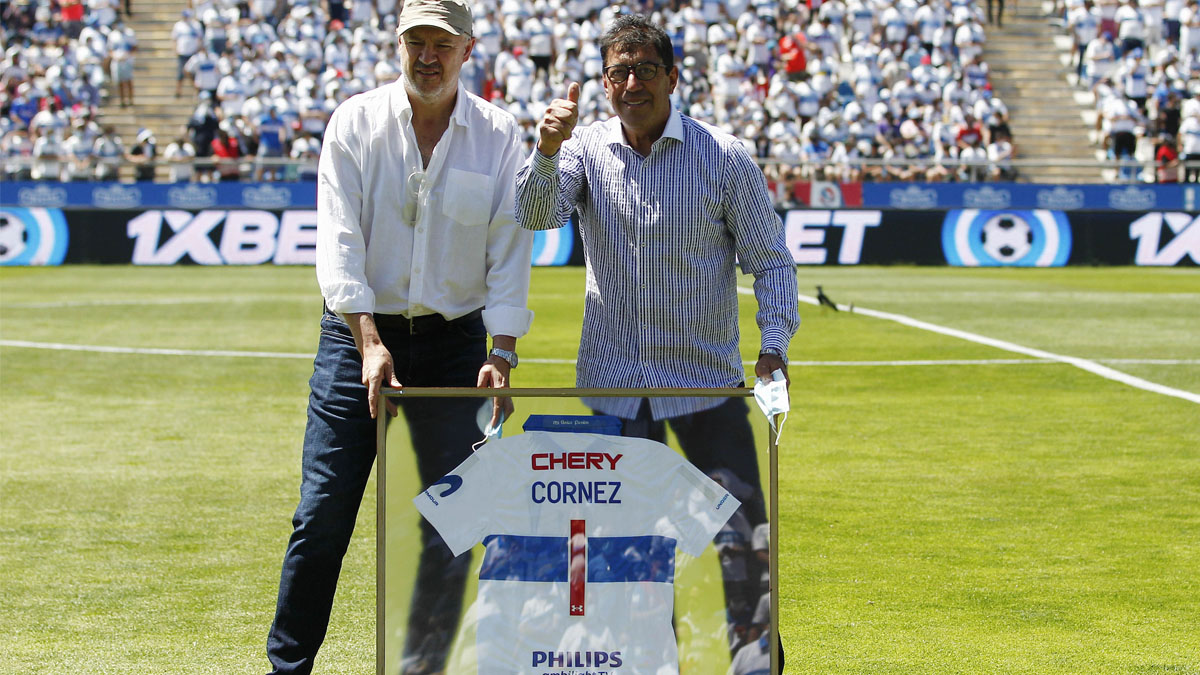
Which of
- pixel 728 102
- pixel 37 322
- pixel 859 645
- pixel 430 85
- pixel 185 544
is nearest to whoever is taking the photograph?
pixel 430 85

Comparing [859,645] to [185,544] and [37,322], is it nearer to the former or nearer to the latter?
[185,544]

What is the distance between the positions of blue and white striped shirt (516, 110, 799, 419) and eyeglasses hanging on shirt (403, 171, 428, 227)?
0.96 ft

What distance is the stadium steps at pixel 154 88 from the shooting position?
112ft

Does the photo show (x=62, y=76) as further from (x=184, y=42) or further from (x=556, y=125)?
(x=556, y=125)

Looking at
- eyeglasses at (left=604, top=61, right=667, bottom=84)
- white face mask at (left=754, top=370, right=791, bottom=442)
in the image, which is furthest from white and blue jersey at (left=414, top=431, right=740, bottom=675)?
eyeglasses at (left=604, top=61, right=667, bottom=84)

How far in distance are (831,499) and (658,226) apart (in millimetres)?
3980

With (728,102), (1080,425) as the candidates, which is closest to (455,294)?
(1080,425)

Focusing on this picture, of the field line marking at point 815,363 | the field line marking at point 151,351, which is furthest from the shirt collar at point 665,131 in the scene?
the field line marking at point 151,351

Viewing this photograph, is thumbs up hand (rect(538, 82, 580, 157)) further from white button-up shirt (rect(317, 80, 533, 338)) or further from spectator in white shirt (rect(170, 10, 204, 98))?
spectator in white shirt (rect(170, 10, 204, 98))

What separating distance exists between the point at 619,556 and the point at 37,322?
14.4m

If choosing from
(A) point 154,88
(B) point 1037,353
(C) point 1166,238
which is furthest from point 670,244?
(A) point 154,88

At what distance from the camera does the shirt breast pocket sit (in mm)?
4457

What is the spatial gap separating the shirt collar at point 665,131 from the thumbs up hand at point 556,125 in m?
0.33

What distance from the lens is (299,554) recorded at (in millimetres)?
4484
